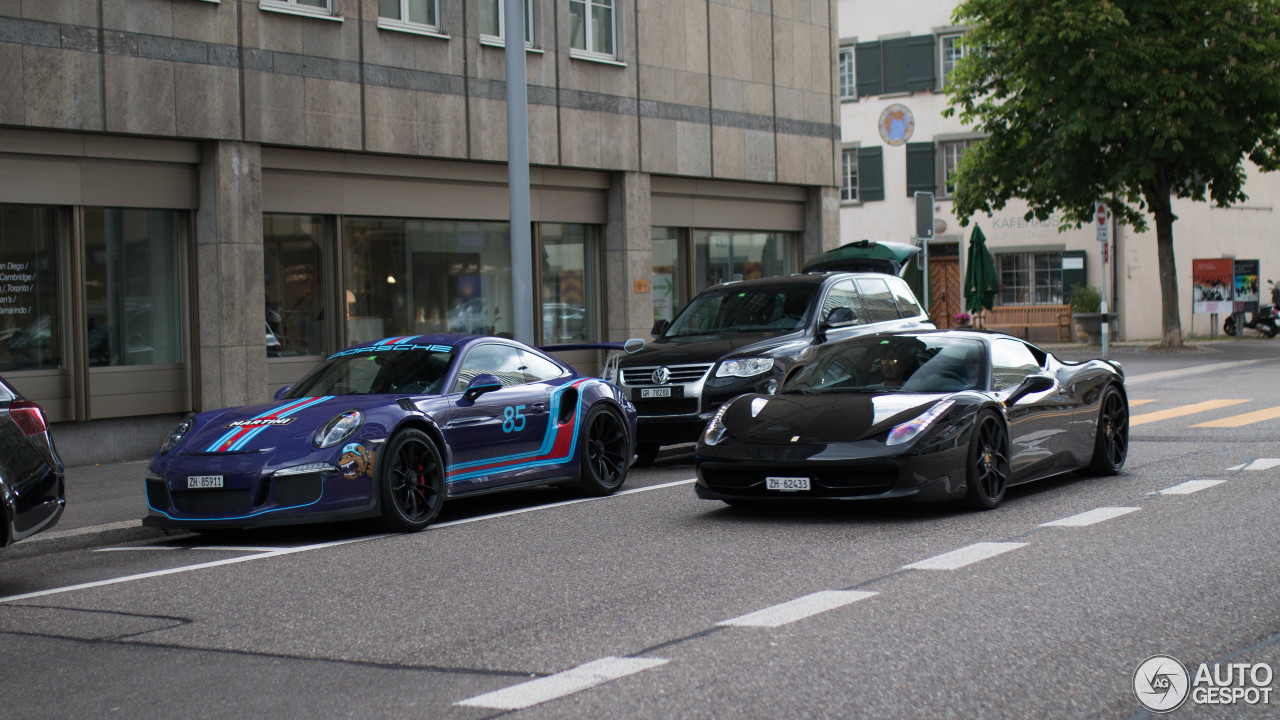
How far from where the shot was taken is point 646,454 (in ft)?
45.6

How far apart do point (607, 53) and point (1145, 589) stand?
15.7 meters

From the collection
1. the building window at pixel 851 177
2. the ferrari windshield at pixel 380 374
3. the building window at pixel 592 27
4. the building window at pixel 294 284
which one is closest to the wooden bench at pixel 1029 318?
the building window at pixel 851 177

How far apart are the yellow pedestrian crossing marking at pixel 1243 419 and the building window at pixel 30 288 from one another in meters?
12.4

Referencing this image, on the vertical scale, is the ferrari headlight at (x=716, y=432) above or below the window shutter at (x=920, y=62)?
below

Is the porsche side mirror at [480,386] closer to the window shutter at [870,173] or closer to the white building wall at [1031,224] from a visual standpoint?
the white building wall at [1031,224]

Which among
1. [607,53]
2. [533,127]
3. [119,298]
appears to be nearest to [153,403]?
[119,298]

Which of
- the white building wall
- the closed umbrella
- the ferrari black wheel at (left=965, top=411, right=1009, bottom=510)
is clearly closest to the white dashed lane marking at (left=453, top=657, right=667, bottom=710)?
the ferrari black wheel at (left=965, top=411, right=1009, bottom=510)

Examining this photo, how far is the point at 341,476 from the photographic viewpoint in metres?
8.91

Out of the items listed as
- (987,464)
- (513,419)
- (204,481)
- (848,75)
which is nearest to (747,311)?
(513,419)

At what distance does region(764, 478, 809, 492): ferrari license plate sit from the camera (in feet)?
29.0

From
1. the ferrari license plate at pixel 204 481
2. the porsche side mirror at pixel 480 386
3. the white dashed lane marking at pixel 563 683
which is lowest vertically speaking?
the white dashed lane marking at pixel 563 683

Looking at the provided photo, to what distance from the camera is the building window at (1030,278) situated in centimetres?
4119

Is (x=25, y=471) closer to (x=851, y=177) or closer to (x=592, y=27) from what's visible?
(x=592, y=27)

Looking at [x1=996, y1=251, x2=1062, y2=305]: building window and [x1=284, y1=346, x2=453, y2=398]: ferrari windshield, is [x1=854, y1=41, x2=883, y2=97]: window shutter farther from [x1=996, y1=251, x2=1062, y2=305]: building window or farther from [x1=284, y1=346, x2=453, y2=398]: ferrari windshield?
[x1=284, y1=346, x2=453, y2=398]: ferrari windshield
